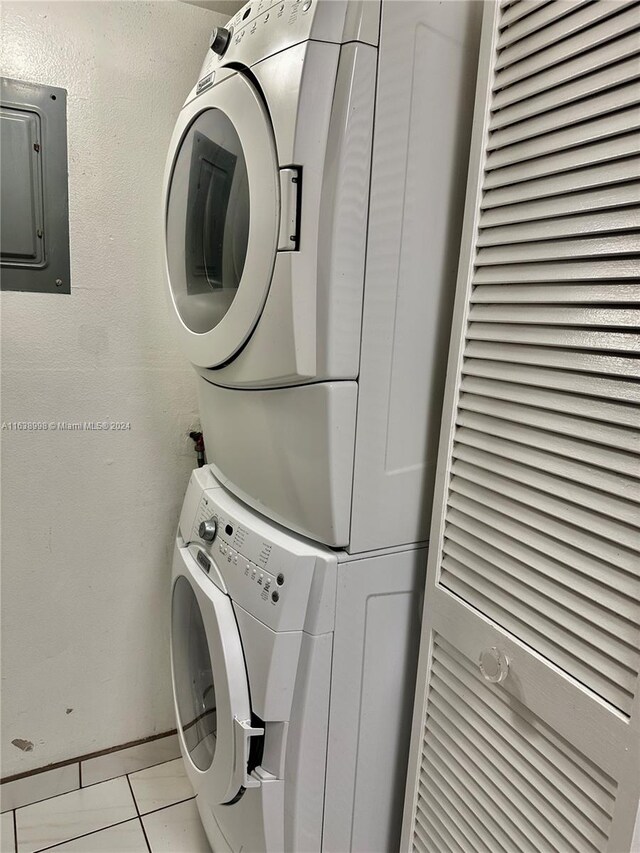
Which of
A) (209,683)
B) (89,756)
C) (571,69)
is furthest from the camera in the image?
(89,756)

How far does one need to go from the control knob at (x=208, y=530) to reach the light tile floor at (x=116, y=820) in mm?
905

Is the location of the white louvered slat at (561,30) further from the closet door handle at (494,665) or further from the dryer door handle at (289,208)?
the closet door handle at (494,665)

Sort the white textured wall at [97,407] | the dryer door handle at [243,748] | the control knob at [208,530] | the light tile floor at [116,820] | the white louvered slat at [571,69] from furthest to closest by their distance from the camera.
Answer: the light tile floor at [116,820], the white textured wall at [97,407], the control knob at [208,530], the dryer door handle at [243,748], the white louvered slat at [571,69]

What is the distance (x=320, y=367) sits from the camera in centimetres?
94

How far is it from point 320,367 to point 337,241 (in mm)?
196

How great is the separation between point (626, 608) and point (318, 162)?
2.43 feet

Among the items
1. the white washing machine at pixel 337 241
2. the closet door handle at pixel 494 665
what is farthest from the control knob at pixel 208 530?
the closet door handle at pixel 494 665

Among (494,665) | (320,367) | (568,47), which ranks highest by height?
(568,47)

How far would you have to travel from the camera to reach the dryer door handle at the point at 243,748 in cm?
106

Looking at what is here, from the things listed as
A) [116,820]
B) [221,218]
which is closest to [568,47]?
[221,218]

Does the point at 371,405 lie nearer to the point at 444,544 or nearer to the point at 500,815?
the point at 444,544

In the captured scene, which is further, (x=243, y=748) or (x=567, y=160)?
(x=243, y=748)

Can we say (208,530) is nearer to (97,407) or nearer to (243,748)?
(243,748)

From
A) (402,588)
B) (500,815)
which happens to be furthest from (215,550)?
(500,815)
